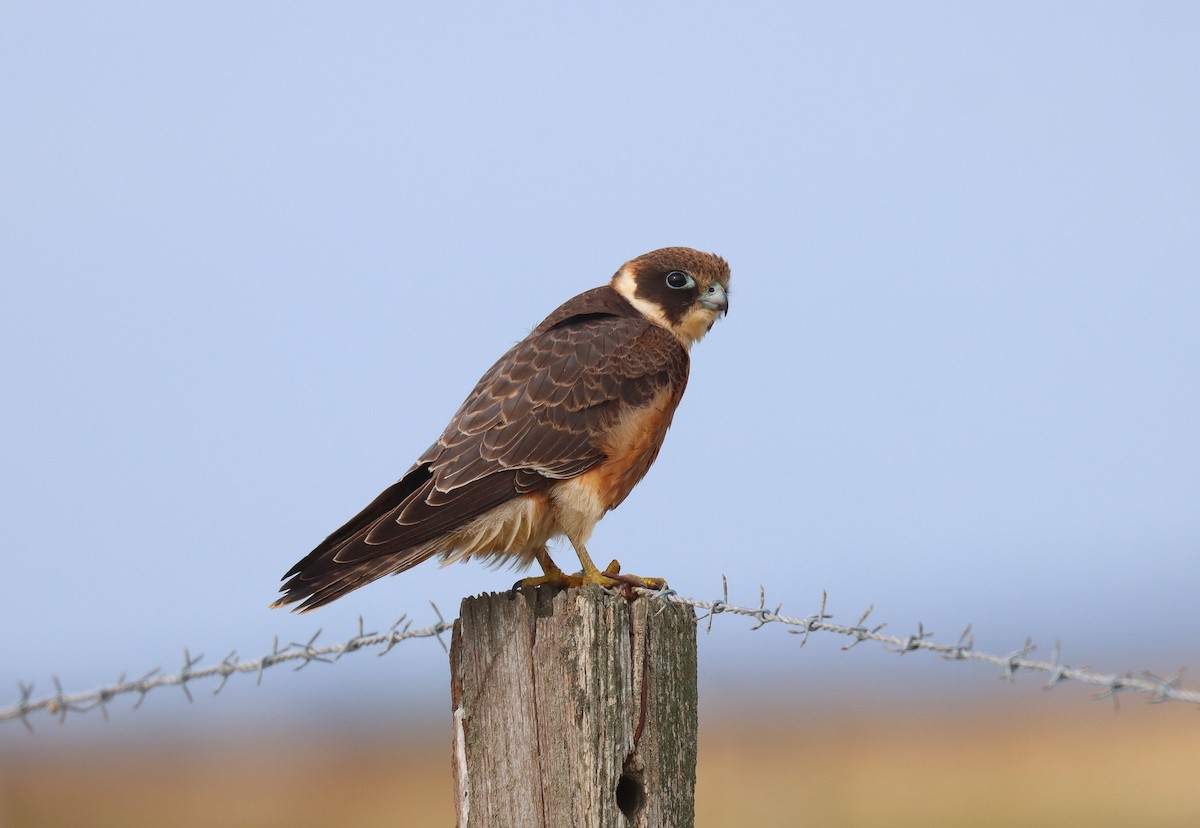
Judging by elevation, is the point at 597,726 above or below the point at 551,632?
below

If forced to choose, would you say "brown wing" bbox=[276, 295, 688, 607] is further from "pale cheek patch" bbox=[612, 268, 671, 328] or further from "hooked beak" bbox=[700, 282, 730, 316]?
"hooked beak" bbox=[700, 282, 730, 316]

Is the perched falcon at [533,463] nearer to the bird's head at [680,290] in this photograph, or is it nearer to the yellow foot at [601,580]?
the yellow foot at [601,580]

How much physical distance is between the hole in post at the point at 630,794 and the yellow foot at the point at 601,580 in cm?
93

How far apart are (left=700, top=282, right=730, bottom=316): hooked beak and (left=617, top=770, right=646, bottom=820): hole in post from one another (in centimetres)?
274

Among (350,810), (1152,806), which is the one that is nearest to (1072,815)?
(1152,806)

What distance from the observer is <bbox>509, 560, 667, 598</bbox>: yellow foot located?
13.2 ft

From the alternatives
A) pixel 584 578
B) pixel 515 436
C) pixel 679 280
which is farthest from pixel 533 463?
pixel 679 280

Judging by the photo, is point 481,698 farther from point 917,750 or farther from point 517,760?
point 917,750

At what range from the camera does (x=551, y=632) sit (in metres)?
2.95

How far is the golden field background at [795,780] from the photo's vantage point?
32.1 feet

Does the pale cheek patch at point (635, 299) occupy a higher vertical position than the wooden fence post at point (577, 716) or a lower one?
higher

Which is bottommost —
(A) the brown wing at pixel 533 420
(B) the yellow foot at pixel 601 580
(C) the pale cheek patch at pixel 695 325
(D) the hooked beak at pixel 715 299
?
(B) the yellow foot at pixel 601 580

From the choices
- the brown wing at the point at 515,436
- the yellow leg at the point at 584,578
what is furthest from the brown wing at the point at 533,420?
the yellow leg at the point at 584,578

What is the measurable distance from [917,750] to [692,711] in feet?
35.2
